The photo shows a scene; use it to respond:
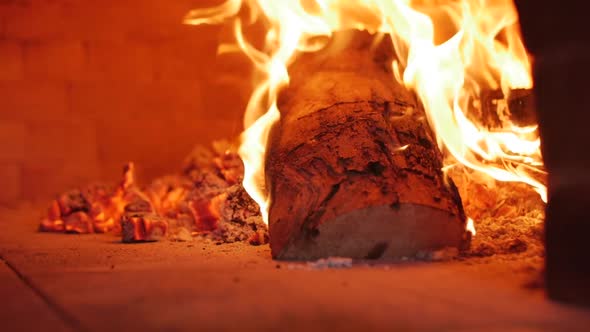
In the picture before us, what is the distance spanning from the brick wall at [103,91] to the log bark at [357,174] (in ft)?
6.73

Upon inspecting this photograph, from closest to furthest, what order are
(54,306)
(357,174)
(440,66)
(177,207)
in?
1. (54,306)
2. (357,174)
3. (440,66)
4. (177,207)

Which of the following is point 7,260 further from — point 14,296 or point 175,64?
point 175,64

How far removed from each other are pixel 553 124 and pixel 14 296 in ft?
5.44

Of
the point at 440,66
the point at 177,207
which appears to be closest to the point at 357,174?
the point at 440,66

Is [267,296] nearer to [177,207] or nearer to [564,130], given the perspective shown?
[564,130]

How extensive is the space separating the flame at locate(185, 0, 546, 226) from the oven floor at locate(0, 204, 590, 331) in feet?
2.60

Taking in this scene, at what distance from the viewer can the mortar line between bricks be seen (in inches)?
63.7

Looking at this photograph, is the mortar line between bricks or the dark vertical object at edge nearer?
the mortar line between bricks

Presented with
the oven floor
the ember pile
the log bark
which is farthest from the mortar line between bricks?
the ember pile

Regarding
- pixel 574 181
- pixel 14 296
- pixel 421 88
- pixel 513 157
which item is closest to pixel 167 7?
pixel 421 88

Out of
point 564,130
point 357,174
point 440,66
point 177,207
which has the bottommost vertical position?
point 177,207

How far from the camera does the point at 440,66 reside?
330 cm

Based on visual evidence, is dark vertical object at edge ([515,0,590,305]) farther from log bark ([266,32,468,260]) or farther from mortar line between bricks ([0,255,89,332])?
mortar line between bricks ([0,255,89,332])

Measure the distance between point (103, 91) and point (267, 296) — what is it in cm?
335
